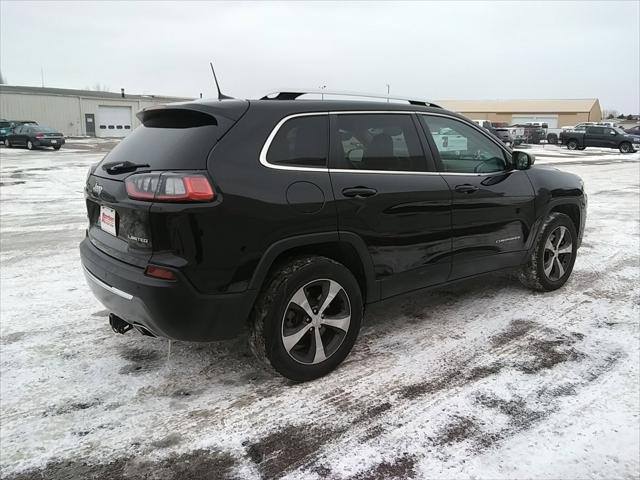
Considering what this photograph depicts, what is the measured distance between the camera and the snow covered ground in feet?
8.47

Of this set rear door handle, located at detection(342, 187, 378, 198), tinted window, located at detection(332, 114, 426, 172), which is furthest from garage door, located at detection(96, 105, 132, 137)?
rear door handle, located at detection(342, 187, 378, 198)

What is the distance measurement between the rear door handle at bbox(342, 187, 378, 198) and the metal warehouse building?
47.3 m

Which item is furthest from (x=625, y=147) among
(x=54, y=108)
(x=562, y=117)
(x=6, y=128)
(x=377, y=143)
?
(x=54, y=108)

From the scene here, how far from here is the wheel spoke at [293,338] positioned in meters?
3.15

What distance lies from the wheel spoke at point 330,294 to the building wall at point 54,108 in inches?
1882

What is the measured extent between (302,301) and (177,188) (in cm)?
101

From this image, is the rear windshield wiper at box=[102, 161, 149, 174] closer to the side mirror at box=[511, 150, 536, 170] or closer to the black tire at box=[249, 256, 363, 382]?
the black tire at box=[249, 256, 363, 382]

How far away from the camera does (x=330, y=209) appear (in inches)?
126

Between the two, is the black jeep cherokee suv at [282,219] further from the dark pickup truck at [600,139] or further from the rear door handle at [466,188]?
the dark pickup truck at [600,139]

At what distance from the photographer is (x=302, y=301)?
317 centimetres

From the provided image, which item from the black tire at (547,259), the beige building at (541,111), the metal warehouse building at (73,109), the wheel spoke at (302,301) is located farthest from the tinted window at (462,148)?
the beige building at (541,111)

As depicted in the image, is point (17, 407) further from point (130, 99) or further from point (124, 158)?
point (130, 99)

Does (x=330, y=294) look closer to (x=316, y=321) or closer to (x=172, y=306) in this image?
(x=316, y=321)

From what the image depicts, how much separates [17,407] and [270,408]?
1488 millimetres
